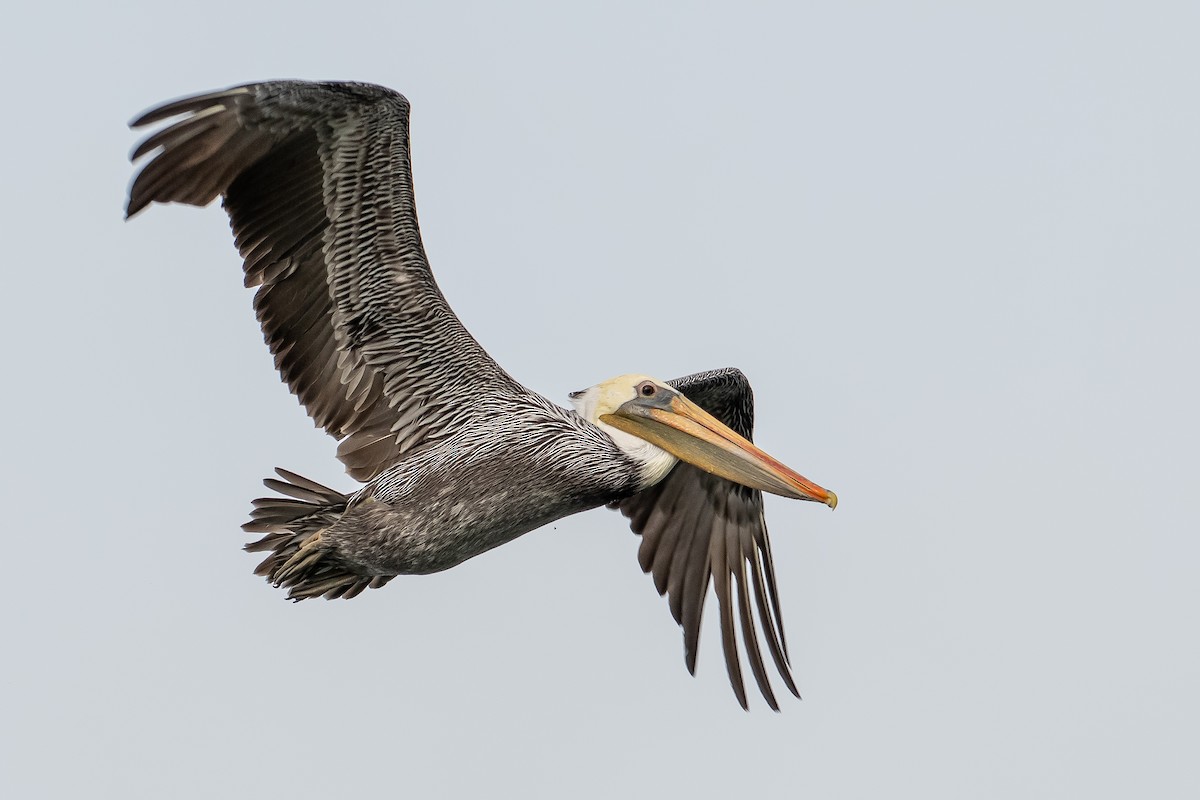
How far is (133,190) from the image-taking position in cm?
917

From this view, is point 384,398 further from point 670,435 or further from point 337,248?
point 670,435

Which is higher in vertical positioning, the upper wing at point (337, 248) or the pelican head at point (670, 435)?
the upper wing at point (337, 248)

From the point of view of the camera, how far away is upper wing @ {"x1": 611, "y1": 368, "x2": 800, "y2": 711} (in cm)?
1165

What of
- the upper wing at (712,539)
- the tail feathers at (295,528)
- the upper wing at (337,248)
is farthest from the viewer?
the upper wing at (712,539)

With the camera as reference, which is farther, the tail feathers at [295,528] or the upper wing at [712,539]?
the upper wing at [712,539]

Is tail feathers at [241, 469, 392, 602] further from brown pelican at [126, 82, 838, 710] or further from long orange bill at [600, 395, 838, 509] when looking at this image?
long orange bill at [600, 395, 838, 509]

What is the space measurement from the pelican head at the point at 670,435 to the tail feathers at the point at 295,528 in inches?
66.9

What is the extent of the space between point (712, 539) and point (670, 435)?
1.34m

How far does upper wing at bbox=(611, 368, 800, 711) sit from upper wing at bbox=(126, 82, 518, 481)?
1.78 m

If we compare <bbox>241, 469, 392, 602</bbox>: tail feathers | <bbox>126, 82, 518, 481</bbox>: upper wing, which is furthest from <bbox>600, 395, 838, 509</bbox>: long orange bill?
<bbox>241, 469, 392, 602</bbox>: tail feathers

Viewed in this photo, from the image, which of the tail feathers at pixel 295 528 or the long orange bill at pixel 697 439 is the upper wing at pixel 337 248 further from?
the long orange bill at pixel 697 439

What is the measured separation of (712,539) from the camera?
11.9 metres

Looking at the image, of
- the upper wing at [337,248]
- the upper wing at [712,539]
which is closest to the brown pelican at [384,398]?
the upper wing at [337,248]

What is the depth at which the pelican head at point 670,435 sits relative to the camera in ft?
34.9
